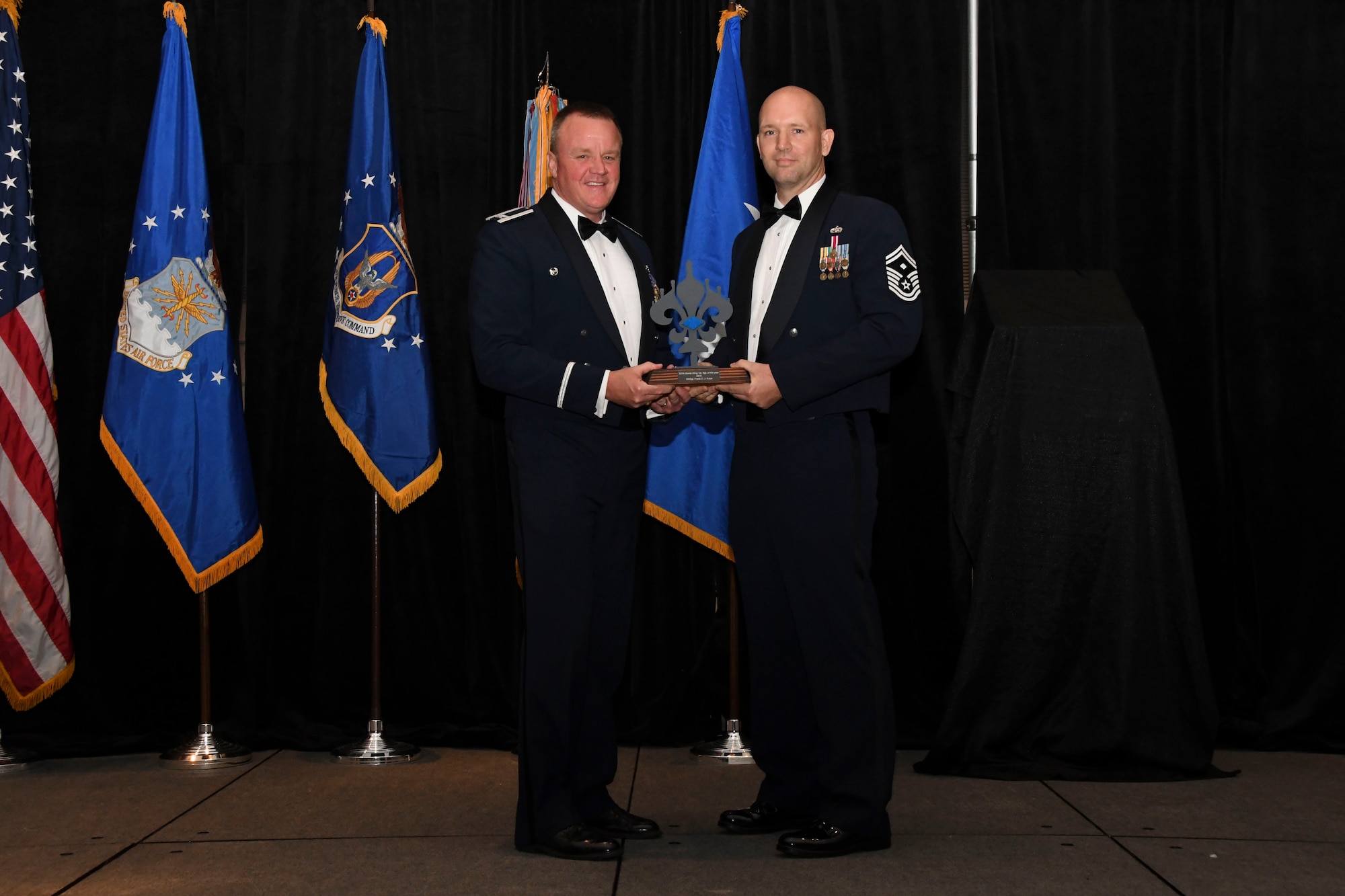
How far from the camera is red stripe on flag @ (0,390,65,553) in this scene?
3.89 metres

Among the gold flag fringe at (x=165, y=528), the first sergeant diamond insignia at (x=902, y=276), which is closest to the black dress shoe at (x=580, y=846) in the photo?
the first sergeant diamond insignia at (x=902, y=276)

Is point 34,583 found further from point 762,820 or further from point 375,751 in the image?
point 762,820

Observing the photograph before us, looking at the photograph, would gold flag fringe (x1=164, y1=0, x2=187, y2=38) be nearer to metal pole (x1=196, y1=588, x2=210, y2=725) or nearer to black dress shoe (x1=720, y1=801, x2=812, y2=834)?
metal pole (x1=196, y1=588, x2=210, y2=725)

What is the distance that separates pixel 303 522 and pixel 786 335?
86.0 inches

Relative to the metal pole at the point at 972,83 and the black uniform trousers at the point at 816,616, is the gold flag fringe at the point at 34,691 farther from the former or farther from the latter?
the metal pole at the point at 972,83

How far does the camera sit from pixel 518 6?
4359mm

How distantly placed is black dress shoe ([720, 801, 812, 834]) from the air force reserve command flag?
6.35 ft

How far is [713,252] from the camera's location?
4.07m

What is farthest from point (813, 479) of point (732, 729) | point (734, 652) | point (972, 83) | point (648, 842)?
point (972, 83)

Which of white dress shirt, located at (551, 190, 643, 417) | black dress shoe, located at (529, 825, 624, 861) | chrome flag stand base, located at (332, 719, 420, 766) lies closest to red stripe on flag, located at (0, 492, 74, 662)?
chrome flag stand base, located at (332, 719, 420, 766)

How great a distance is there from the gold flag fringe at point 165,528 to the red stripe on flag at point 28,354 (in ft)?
0.68

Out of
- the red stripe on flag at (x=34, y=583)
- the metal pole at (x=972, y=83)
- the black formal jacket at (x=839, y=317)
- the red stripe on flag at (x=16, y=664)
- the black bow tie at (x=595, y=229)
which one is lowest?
the red stripe on flag at (x=16, y=664)

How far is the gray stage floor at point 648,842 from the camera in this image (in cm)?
256

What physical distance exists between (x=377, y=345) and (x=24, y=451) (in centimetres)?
117
